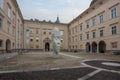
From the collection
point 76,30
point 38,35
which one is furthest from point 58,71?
point 38,35

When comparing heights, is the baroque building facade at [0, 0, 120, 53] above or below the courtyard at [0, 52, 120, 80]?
above

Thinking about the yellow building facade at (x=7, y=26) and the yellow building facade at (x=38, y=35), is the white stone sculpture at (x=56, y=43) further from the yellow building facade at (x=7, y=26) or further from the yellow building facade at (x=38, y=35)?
the yellow building facade at (x=38, y=35)

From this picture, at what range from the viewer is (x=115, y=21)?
21.0 meters

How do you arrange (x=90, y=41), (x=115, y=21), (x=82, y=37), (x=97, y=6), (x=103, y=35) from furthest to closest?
(x=82, y=37) → (x=90, y=41) → (x=97, y=6) → (x=103, y=35) → (x=115, y=21)

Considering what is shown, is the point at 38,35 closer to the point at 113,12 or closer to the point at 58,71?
the point at 113,12

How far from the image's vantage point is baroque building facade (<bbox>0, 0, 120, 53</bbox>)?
2027 cm

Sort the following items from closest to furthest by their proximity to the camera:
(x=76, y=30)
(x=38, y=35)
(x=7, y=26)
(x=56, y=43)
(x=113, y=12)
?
(x=56, y=43) < (x=7, y=26) < (x=113, y=12) < (x=76, y=30) < (x=38, y=35)

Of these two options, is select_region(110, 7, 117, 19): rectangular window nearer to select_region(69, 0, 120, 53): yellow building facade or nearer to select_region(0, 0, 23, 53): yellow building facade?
select_region(69, 0, 120, 53): yellow building facade

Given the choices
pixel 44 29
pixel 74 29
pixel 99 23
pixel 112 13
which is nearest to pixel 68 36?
pixel 74 29

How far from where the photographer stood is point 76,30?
38.3m

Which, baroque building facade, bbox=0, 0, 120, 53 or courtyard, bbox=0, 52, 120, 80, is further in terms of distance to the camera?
baroque building facade, bbox=0, 0, 120, 53

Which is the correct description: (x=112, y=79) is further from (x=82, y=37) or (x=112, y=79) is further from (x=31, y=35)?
(x=31, y=35)

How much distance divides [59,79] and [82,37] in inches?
1162

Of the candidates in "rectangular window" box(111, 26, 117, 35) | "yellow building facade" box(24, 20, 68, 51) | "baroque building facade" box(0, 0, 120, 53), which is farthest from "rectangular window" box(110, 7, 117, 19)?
"yellow building facade" box(24, 20, 68, 51)
